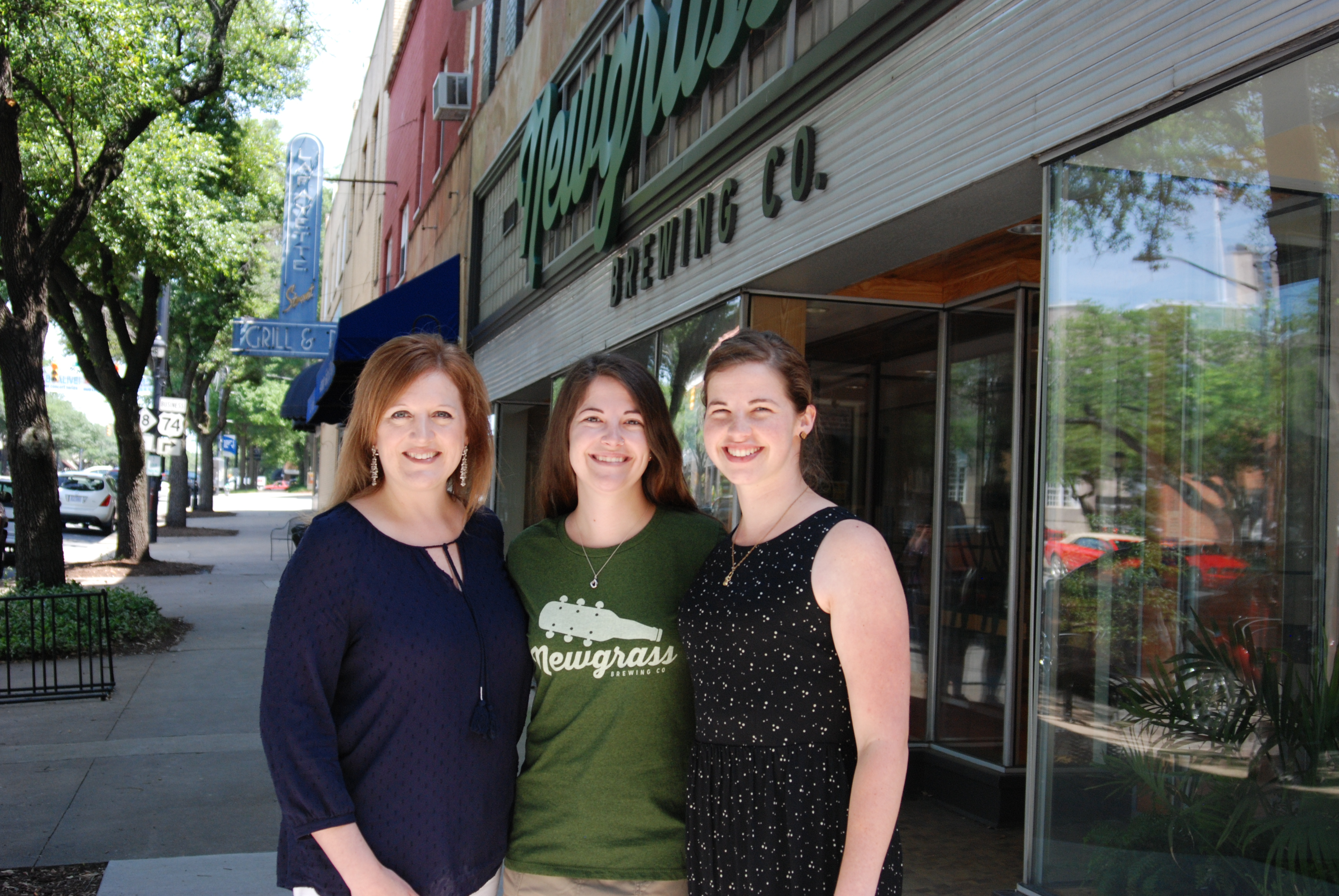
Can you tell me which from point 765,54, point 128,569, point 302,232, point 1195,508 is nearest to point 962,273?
point 765,54

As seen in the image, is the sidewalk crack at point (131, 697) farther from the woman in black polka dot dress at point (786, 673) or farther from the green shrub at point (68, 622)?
the woman in black polka dot dress at point (786, 673)

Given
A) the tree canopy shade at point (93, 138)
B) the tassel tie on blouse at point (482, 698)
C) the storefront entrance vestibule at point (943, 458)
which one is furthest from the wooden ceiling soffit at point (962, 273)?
the tree canopy shade at point (93, 138)

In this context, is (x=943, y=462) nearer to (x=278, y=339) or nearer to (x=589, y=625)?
(x=589, y=625)

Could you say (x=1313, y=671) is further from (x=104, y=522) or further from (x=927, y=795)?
(x=104, y=522)

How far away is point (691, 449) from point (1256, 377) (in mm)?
4055

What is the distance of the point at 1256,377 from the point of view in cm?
296

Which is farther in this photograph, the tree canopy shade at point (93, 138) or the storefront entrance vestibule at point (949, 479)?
the tree canopy shade at point (93, 138)

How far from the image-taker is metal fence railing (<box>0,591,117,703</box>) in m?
8.16

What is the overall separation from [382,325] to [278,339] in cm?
988

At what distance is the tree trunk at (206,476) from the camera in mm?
34219

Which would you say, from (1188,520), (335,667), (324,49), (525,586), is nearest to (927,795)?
(1188,520)

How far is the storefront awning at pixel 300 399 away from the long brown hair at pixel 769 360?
56.5ft

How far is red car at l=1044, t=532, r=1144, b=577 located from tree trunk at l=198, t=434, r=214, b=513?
3394cm

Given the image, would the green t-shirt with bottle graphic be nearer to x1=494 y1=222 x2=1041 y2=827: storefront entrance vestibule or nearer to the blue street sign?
x1=494 y1=222 x2=1041 y2=827: storefront entrance vestibule
